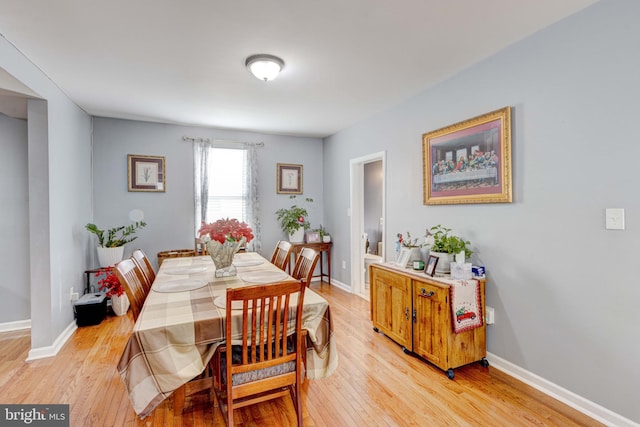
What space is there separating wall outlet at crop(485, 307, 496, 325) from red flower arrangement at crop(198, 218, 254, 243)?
203 centimetres

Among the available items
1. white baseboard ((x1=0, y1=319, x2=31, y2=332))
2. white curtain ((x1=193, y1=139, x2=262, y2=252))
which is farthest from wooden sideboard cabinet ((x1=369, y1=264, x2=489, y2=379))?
white baseboard ((x1=0, y1=319, x2=31, y2=332))

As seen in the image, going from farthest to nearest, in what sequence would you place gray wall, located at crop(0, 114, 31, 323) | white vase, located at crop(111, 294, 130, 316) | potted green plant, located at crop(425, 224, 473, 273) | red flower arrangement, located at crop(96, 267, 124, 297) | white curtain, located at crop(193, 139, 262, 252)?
white curtain, located at crop(193, 139, 262, 252) < white vase, located at crop(111, 294, 130, 316) < red flower arrangement, located at crop(96, 267, 124, 297) < gray wall, located at crop(0, 114, 31, 323) < potted green plant, located at crop(425, 224, 473, 273)

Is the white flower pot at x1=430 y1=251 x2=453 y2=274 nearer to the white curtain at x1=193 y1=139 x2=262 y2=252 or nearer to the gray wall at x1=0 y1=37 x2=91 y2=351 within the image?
the white curtain at x1=193 y1=139 x2=262 y2=252

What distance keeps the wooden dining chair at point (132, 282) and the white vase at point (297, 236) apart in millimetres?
2642

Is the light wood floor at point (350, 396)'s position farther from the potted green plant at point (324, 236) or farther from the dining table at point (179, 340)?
the potted green plant at point (324, 236)

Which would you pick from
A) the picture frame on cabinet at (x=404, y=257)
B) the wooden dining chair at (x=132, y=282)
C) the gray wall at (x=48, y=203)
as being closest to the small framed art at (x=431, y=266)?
the picture frame on cabinet at (x=404, y=257)

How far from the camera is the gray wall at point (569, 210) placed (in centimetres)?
174

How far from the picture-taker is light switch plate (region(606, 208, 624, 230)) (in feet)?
5.76

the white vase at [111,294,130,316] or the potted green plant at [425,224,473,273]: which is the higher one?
the potted green plant at [425,224,473,273]

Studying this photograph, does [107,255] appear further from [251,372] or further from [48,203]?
[251,372]

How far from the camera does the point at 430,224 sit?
10.2 feet

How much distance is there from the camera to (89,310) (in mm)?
3393

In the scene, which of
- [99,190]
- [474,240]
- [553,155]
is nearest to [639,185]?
[553,155]

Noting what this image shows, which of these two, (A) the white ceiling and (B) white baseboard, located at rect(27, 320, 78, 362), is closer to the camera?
(A) the white ceiling
